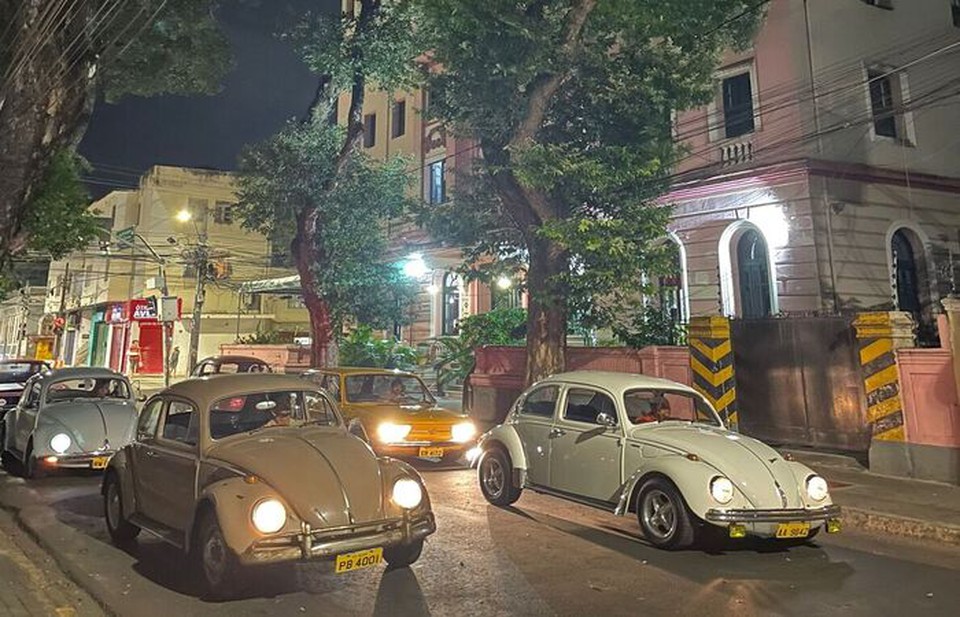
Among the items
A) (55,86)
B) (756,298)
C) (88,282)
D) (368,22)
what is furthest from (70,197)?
(88,282)

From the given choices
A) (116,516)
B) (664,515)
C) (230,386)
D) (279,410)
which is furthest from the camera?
(116,516)

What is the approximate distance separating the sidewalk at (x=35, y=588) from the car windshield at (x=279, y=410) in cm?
170

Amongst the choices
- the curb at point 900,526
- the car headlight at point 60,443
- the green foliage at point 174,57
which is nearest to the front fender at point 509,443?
the curb at point 900,526

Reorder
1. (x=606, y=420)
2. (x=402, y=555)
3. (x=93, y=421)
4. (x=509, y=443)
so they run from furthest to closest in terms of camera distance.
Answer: (x=93, y=421) < (x=509, y=443) < (x=606, y=420) < (x=402, y=555)

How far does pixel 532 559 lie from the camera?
570 centimetres

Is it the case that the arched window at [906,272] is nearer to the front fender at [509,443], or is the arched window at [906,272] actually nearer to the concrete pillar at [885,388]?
the concrete pillar at [885,388]

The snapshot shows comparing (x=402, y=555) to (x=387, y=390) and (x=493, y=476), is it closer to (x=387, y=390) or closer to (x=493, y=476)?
(x=493, y=476)

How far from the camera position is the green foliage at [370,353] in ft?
67.5

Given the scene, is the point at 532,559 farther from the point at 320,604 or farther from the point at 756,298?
the point at 756,298

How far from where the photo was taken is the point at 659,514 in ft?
19.8

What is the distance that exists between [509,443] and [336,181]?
39.0ft

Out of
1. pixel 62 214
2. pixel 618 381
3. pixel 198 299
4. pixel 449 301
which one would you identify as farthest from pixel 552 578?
pixel 198 299

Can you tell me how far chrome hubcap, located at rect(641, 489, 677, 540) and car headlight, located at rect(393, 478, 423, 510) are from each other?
8.04 feet

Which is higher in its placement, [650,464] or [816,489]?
[650,464]
